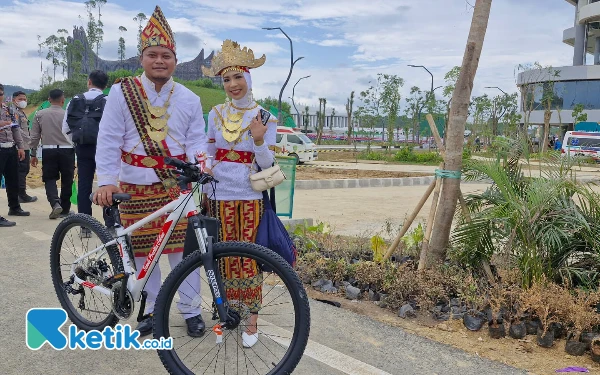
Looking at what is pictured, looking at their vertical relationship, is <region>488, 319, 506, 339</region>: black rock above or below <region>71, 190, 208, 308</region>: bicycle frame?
below

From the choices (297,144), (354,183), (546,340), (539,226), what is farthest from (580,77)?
(546,340)

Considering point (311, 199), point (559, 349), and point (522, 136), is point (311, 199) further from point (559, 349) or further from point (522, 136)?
point (559, 349)

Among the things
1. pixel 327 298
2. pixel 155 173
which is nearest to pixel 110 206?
pixel 155 173

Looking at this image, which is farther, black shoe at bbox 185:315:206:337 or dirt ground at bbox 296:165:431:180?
dirt ground at bbox 296:165:431:180

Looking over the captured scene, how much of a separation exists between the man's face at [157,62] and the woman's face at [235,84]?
380 millimetres

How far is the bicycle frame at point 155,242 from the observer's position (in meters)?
3.03

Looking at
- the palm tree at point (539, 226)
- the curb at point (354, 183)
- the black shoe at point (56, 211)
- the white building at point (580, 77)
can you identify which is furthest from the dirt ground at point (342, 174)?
the white building at point (580, 77)

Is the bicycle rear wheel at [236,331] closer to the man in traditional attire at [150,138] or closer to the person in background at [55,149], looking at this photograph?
the man in traditional attire at [150,138]

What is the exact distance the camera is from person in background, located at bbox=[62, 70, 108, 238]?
244 inches

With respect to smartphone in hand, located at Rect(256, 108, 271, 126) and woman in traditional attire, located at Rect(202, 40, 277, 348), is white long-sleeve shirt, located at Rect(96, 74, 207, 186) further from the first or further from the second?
smartphone in hand, located at Rect(256, 108, 271, 126)

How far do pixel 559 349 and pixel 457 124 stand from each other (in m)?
1.95

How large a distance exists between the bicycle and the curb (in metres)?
10.6

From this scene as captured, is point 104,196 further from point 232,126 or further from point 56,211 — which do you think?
point 56,211

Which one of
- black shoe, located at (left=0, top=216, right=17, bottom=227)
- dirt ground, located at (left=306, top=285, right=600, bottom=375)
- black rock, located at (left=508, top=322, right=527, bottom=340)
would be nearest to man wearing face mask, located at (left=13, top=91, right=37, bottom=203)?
black shoe, located at (left=0, top=216, right=17, bottom=227)
